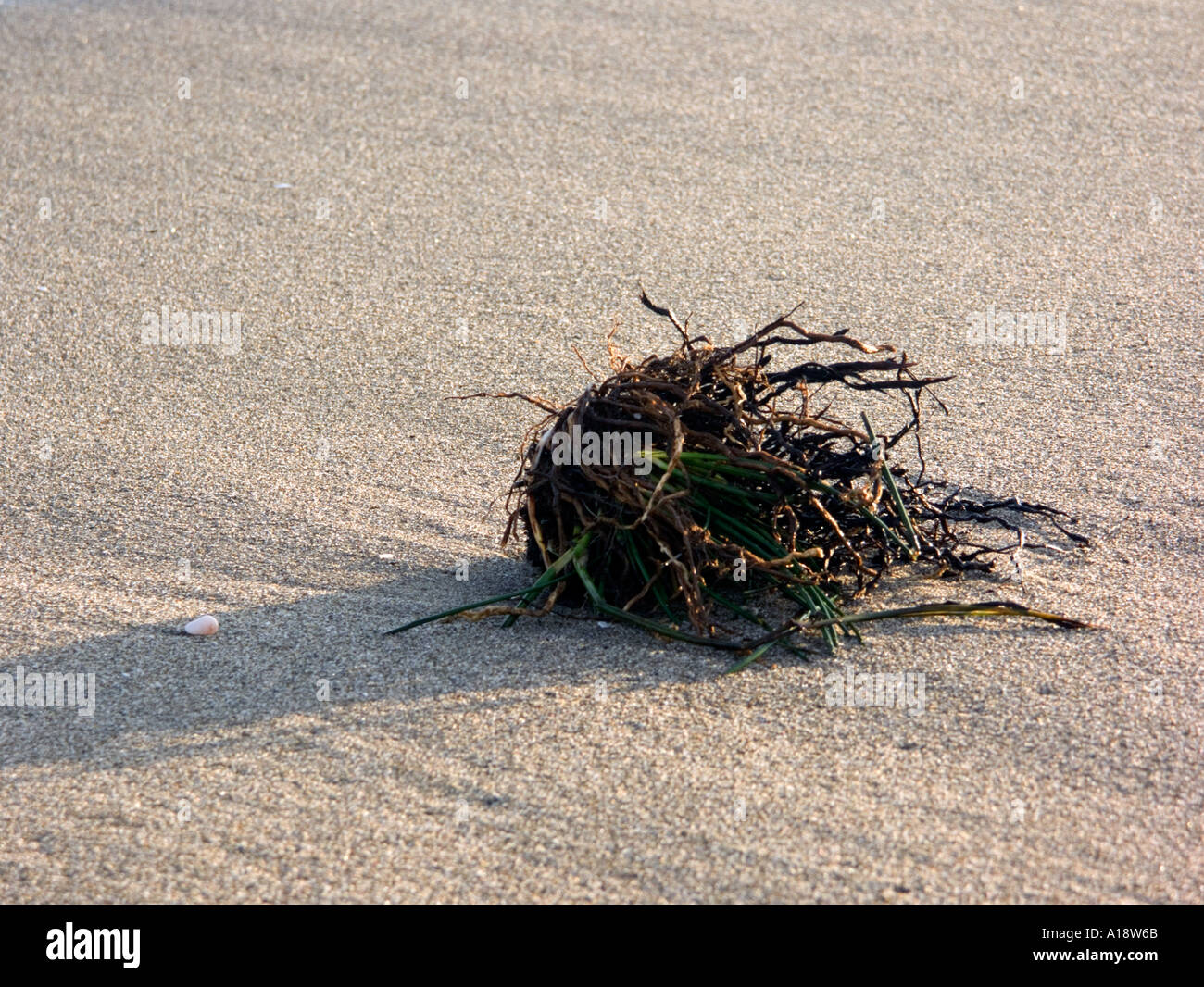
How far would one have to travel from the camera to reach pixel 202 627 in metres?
2.94

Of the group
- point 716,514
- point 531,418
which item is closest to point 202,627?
point 716,514

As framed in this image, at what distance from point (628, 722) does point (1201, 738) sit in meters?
1.12

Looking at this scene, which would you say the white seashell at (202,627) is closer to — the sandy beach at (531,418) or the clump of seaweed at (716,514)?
the sandy beach at (531,418)

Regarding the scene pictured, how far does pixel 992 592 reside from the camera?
9.85ft

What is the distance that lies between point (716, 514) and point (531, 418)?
133 cm

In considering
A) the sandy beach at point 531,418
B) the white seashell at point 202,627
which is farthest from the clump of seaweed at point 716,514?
the white seashell at point 202,627

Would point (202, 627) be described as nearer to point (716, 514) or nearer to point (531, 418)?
point (716, 514)

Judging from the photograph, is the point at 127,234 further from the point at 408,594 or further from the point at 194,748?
the point at 194,748

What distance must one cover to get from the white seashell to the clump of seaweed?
0.51 m
